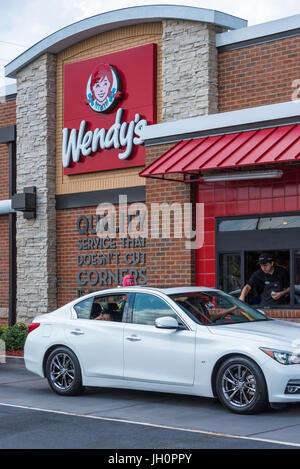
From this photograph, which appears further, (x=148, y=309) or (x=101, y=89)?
(x=101, y=89)

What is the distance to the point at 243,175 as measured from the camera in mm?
13852

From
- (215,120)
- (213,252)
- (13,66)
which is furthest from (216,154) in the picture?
(13,66)

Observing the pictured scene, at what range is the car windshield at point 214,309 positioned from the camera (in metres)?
9.80

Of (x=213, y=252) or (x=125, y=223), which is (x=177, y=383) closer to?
(x=213, y=252)

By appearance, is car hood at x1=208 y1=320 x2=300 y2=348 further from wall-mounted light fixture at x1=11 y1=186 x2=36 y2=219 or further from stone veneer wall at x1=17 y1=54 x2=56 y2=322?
wall-mounted light fixture at x1=11 y1=186 x2=36 y2=219

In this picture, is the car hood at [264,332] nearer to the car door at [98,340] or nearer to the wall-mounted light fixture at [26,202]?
the car door at [98,340]

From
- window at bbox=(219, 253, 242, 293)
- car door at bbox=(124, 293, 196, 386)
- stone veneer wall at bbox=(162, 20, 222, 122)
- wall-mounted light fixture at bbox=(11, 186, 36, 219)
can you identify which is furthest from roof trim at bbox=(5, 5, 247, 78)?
car door at bbox=(124, 293, 196, 386)

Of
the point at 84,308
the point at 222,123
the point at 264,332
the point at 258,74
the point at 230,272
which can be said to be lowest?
the point at 264,332

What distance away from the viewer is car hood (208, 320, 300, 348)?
8.87m

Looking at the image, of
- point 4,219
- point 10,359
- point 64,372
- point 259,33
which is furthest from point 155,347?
point 4,219

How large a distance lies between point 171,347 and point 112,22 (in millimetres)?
9765

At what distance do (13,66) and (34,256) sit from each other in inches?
194

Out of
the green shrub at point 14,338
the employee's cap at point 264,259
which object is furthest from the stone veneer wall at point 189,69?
the green shrub at point 14,338

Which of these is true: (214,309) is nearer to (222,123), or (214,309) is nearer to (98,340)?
(98,340)
